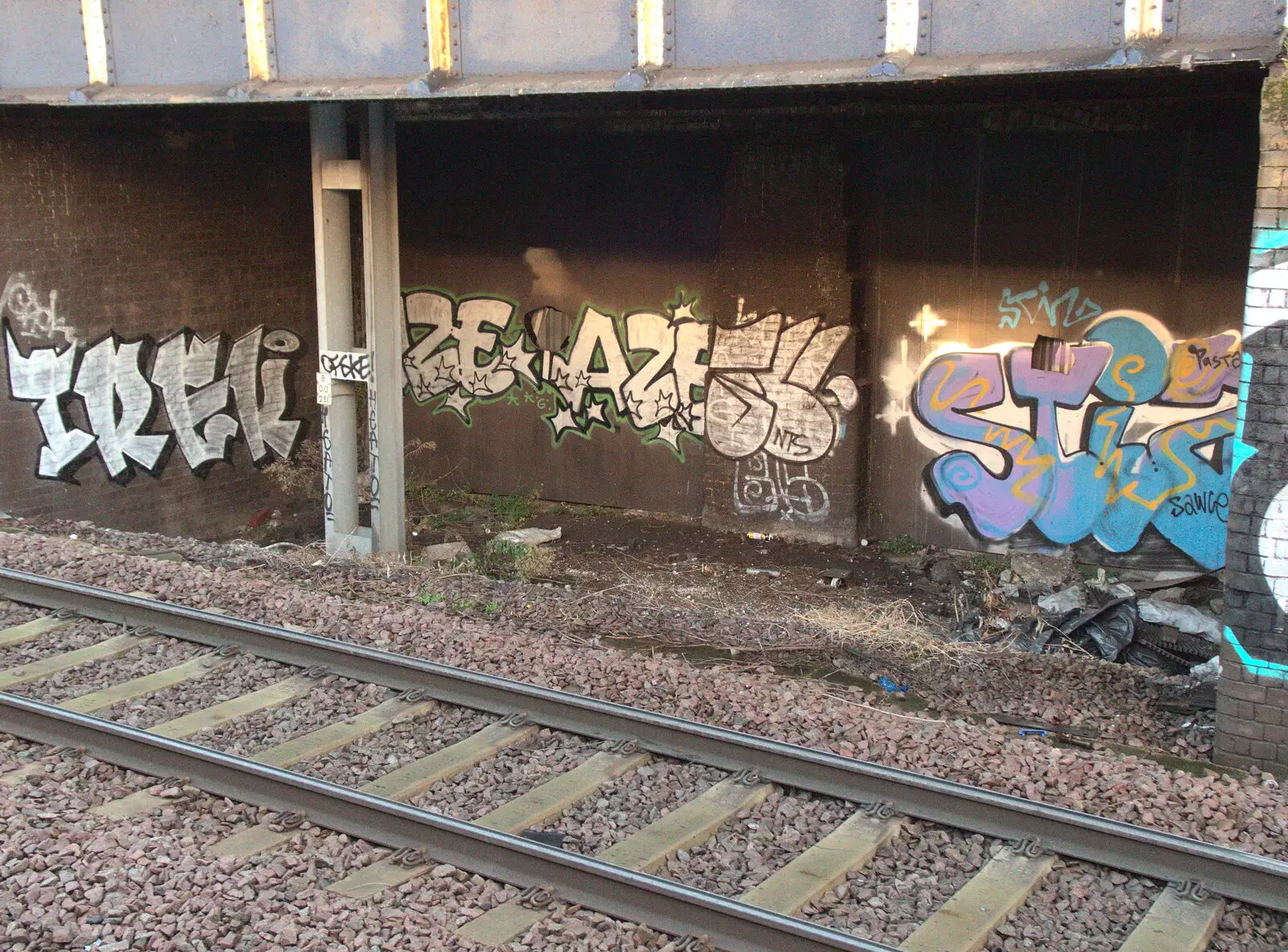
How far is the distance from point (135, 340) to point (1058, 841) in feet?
35.4

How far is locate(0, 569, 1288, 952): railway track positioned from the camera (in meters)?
5.09

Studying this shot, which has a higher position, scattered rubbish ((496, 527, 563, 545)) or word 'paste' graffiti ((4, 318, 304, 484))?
word 'paste' graffiti ((4, 318, 304, 484))

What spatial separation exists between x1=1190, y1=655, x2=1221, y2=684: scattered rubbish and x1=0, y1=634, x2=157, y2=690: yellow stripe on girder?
Answer: 662 centimetres

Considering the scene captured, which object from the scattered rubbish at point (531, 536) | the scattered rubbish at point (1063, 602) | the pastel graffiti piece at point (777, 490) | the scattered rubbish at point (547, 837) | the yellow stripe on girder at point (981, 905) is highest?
the pastel graffiti piece at point (777, 490)

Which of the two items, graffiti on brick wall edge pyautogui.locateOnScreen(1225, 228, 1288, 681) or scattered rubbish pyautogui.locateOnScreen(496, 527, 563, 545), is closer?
graffiti on brick wall edge pyautogui.locateOnScreen(1225, 228, 1288, 681)

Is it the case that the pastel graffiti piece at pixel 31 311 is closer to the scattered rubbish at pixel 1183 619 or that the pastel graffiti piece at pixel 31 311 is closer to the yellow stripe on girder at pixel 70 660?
the yellow stripe on girder at pixel 70 660

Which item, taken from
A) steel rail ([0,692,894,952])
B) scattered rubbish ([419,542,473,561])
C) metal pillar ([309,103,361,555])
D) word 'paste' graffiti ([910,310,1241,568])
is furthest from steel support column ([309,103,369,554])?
word 'paste' graffiti ([910,310,1241,568])

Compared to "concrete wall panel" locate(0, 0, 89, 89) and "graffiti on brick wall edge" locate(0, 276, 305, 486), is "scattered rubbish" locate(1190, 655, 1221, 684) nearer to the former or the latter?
"concrete wall panel" locate(0, 0, 89, 89)

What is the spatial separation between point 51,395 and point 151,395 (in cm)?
111

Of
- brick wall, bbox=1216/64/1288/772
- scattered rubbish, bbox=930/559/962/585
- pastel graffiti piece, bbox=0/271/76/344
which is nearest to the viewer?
brick wall, bbox=1216/64/1288/772

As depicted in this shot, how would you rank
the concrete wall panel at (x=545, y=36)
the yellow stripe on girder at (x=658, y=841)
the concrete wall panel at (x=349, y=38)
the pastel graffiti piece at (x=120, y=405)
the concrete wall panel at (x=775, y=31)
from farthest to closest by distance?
1. the pastel graffiti piece at (x=120, y=405)
2. the concrete wall panel at (x=349, y=38)
3. the concrete wall panel at (x=545, y=36)
4. the concrete wall panel at (x=775, y=31)
5. the yellow stripe on girder at (x=658, y=841)

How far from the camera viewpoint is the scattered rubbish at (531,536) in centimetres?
1273

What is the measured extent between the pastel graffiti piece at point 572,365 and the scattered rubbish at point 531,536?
1656mm

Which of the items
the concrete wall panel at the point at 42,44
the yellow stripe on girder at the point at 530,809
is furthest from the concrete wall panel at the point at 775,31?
the concrete wall panel at the point at 42,44
